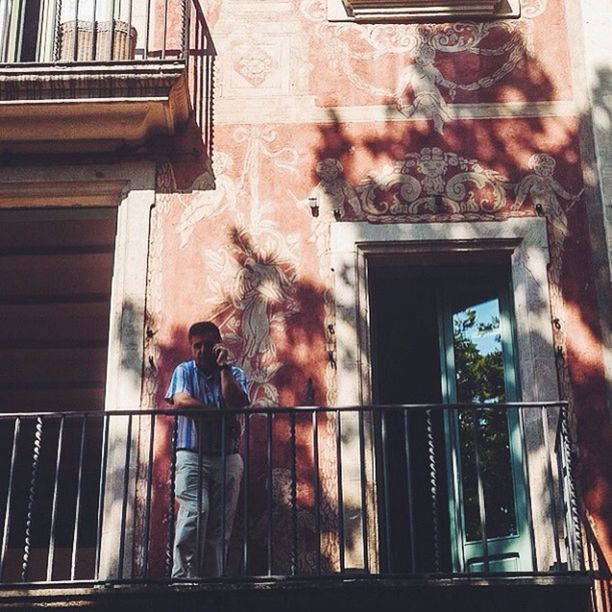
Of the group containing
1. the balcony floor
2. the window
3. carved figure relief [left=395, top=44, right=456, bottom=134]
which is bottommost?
the balcony floor

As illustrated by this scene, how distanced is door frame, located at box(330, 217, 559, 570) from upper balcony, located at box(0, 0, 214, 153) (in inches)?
63.8

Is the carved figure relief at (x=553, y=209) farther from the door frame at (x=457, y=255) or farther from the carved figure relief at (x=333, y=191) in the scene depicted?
the carved figure relief at (x=333, y=191)

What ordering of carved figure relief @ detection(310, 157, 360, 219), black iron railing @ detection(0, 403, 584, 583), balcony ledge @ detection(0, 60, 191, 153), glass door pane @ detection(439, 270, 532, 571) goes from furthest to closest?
1. carved figure relief @ detection(310, 157, 360, 219)
2. balcony ledge @ detection(0, 60, 191, 153)
3. glass door pane @ detection(439, 270, 532, 571)
4. black iron railing @ detection(0, 403, 584, 583)

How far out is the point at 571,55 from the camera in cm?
964

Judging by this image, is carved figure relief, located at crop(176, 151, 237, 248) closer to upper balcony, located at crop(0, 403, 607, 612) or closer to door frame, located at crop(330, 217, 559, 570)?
door frame, located at crop(330, 217, 559, 570)

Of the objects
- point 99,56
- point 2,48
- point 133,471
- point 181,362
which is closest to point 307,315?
point 181,362

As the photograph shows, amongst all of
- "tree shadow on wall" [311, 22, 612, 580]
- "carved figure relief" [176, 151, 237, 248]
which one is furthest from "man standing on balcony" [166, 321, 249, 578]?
"carved figure relief" [176, 151, 237, 248]

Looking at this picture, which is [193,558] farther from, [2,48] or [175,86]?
[2,48]

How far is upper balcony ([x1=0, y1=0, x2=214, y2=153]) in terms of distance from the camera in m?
8.97

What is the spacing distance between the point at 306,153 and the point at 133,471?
270 cm

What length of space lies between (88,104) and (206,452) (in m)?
2.76

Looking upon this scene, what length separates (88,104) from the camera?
9023mm

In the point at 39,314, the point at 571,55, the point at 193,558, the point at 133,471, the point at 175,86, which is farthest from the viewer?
the point at 39,314

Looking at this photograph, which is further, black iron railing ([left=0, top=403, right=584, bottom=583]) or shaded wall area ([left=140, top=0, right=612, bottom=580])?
shaded wall area ([left=140, top=0, right=612, bottom=580])
